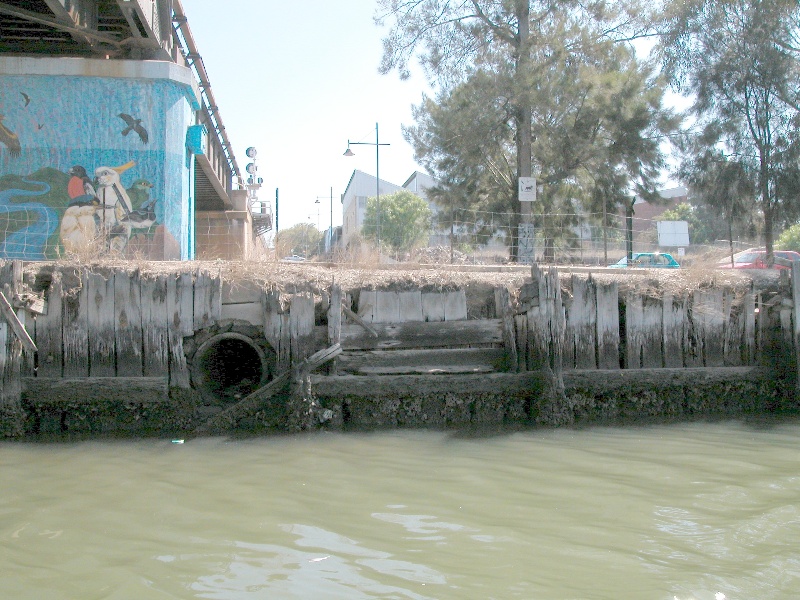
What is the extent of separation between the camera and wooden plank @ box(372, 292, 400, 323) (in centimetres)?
1046

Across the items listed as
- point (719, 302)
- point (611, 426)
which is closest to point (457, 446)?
point (611, 426)

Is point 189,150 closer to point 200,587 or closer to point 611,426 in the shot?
point 611,426

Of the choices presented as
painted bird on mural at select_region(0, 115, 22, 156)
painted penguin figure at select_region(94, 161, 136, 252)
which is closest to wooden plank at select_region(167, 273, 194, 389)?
painted penguin figure at select_region(94, 161, 136, 252)

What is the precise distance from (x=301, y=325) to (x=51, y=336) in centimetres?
334

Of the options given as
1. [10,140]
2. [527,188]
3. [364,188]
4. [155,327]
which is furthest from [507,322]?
[364,188]

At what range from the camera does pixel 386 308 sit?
10.5m

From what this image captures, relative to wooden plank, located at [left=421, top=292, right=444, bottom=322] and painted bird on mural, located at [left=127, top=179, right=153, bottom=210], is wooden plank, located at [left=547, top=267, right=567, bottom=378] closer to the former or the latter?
wooden plank, located at [left=421, top=292, right=444, bottom=322]

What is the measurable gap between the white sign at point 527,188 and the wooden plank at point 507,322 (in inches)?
347

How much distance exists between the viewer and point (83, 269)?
991cm

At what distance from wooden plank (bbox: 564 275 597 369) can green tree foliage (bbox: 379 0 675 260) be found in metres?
10.5

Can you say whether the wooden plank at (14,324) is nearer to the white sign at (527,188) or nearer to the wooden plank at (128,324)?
the wooden plank at (128,324)

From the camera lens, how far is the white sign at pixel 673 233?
2581 centimetres

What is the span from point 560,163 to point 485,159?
2454mm

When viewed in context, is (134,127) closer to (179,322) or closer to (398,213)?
(179,322)
